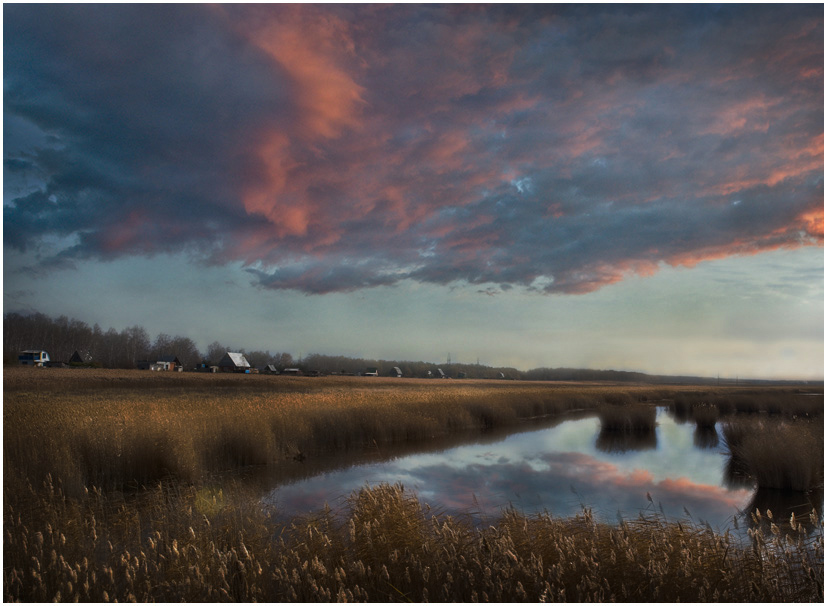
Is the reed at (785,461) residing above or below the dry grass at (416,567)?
below

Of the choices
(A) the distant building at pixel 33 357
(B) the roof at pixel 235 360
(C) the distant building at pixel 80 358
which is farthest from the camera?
(B) the roof at pixel 235 360

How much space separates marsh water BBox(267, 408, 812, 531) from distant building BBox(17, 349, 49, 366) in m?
41.6

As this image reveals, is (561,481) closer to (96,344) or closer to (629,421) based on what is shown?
(629,421)

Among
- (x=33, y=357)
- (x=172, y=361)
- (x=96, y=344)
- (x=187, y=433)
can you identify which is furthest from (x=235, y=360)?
(x=187, y=433)

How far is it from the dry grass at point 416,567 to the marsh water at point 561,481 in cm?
219

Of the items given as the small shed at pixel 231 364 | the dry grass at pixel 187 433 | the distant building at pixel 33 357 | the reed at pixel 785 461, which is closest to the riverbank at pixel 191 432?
the dry grass at pixel 187 433

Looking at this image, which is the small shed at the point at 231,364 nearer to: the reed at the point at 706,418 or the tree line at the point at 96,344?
the tree line at the point at 96,344

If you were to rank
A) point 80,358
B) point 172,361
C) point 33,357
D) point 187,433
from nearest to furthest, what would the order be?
point 187,433
point 33,357
point 80,358
point 172,361

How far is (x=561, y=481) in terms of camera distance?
14.5m

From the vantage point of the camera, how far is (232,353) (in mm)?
89000

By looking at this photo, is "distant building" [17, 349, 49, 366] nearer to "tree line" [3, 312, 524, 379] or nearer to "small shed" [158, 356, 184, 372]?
"tree line" [3, 312, 524, 379]

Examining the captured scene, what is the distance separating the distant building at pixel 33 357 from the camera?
43.2 meters

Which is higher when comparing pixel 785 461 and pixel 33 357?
pixel 33 357

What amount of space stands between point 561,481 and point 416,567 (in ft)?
35.0
